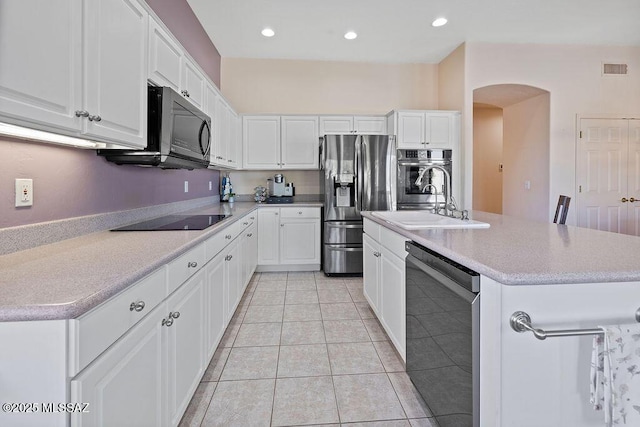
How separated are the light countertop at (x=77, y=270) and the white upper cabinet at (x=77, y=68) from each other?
0.46 meters

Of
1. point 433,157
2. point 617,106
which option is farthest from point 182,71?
point 617,106

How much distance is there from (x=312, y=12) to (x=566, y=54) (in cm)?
353

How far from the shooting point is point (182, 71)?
2332 millimetres

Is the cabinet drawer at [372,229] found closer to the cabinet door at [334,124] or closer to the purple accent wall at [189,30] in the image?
the cabinet door at [334,124]

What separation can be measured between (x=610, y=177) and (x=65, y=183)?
Result: 604 centimetres

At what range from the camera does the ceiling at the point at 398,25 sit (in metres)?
3.41

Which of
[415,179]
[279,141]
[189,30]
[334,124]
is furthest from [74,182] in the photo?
[415,179]

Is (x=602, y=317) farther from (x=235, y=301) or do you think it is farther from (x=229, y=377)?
(x=235, y=301)

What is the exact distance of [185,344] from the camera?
1495 millimetres

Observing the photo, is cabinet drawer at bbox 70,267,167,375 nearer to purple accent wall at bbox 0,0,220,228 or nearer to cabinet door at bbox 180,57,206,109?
purple accent wall at bbox 0,0,220,228

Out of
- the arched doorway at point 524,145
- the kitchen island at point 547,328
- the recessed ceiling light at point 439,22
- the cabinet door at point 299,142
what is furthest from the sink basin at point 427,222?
the arched doorway at point 524,145

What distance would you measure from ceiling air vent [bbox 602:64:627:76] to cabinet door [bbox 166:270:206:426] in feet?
18.8

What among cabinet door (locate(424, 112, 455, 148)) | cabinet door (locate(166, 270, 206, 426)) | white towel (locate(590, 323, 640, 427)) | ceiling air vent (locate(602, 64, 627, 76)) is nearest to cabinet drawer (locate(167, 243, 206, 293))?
cabinet door (locate(166, 270, 206, 426))

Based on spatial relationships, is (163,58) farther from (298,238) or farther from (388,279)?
(298,238)
